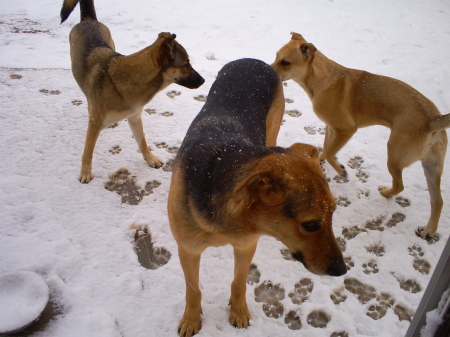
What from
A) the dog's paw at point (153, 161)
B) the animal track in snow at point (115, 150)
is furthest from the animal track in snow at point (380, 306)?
the animal track in snow at point (115, 150)

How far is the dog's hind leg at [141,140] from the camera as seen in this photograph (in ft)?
11.8

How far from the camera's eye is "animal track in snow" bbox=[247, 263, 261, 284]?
266 cm

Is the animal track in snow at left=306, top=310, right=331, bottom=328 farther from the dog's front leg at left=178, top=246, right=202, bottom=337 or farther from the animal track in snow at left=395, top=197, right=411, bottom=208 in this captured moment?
the animal track in snow at left=395, top=197, right=411, bottom=208

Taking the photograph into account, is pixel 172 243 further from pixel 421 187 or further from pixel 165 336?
pixel 421 187

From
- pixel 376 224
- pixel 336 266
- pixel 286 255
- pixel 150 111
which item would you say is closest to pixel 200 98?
pixel 150 111

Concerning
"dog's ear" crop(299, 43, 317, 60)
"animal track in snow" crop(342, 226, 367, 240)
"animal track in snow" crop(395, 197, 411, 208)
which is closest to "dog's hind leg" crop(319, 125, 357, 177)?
"animal track in snow" crop(395, 197, 411, 208)

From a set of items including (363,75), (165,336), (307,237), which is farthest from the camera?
(363,75)

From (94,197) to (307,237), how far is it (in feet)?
8.07

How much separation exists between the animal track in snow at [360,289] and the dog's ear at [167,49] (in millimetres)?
2681

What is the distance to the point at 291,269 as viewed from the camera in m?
2.74

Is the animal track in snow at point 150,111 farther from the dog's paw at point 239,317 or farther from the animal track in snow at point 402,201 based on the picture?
the animal track in snow at point 402,201

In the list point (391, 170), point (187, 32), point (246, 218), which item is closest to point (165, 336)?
point (246, 218)

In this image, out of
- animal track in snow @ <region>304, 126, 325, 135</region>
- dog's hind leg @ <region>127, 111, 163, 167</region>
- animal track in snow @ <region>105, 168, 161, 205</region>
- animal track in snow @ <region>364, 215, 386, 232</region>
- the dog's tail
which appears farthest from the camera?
animal track in snow @ <region>304, 126, 325, 135</region>

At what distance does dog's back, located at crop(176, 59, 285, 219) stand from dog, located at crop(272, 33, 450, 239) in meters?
0.75
